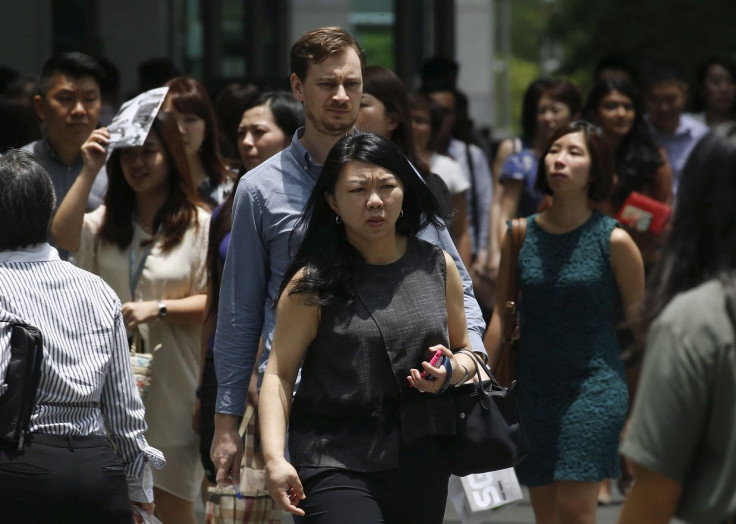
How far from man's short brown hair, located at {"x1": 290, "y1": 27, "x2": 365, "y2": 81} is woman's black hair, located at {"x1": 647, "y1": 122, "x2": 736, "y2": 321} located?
1.82m

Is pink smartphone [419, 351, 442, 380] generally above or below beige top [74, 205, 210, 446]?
above

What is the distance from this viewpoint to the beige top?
602 centimetres

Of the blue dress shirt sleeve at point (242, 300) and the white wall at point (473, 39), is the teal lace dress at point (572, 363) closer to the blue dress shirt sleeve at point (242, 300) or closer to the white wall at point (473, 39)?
the blue dress shirt sleeve at point (242, 300)

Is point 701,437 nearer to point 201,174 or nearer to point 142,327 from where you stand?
point 142,327

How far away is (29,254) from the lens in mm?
4395

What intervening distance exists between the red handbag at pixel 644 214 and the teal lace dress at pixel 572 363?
1428mm

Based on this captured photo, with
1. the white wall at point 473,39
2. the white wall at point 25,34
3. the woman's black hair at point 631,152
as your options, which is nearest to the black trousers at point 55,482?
the woman's black hair at point 631,152

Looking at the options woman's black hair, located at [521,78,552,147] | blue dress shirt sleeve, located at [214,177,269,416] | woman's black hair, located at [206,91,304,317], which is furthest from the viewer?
woman's black hair, located at [521,78,552,147]

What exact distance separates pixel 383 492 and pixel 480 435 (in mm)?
346

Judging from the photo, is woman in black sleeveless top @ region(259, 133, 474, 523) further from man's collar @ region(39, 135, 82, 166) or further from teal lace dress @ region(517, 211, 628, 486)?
man's collar @ region(39, 135, 82, 166)

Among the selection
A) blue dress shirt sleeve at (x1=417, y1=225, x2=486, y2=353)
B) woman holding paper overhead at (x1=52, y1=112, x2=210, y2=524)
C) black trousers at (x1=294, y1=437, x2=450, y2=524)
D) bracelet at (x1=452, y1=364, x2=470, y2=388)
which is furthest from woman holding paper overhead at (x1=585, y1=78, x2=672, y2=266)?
black trousers at (x1=294, y1=437, x2=450, y2=524)

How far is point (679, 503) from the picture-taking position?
288cm

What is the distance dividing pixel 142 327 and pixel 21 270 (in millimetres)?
1697

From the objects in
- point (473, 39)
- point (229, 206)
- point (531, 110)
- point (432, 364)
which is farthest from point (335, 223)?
point (473, 39)
